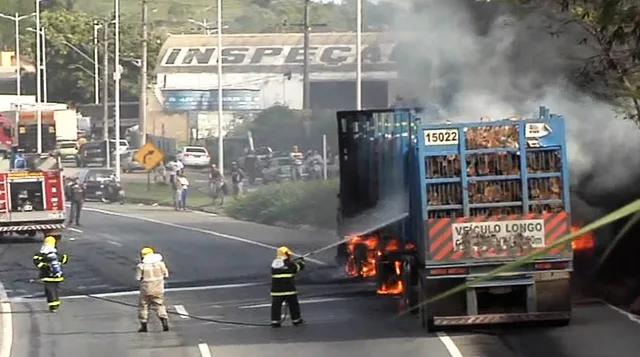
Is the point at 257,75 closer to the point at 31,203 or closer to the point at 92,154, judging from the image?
the point at 92,154

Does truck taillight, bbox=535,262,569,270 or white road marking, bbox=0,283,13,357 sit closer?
truck taillight, bbox=535,262,569,270

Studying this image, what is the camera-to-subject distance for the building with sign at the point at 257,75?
37500mm

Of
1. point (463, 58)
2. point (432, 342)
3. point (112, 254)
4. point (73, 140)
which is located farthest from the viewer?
point (73, 140)

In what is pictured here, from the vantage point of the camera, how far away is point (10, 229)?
33562mm

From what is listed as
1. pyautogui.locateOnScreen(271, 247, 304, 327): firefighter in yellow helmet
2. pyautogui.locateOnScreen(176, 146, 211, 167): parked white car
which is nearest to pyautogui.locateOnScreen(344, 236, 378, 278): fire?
pyautogui.locateOnScreen(271, 247, 304, 327): firefighter in yellow helmet

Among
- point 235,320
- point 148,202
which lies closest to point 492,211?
point 235,320

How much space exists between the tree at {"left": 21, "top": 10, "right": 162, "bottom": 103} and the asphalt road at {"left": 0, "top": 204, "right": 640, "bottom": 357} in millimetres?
47684

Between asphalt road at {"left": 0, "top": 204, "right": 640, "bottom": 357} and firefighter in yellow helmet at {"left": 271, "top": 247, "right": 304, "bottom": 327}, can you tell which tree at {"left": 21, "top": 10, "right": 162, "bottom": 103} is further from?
firefighter in yellow helmet at {"left": 271, "top": 247, "right": 304, "bottom": 327}

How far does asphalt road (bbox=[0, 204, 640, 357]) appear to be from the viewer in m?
14.7

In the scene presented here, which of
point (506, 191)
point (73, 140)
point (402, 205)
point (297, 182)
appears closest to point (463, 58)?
point (402, 205)

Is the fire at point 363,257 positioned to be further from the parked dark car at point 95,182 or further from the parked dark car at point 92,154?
the parked dark car at point 92,154

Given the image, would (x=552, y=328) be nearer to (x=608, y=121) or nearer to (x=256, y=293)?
(x=608, y=121)

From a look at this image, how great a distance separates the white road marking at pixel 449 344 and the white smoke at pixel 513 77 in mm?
4151

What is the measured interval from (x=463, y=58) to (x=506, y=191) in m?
10.1
